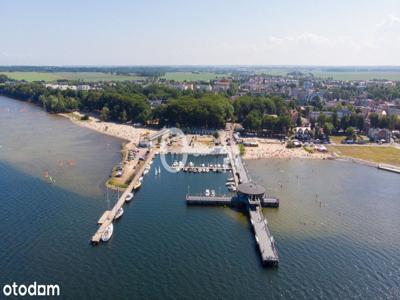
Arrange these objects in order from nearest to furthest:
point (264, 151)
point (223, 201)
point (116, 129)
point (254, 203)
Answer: point (254, 203) < point (223, 201) < point (264, 151) < point (116, 129)

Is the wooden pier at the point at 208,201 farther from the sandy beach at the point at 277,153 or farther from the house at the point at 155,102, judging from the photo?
the house at the point at 155,102

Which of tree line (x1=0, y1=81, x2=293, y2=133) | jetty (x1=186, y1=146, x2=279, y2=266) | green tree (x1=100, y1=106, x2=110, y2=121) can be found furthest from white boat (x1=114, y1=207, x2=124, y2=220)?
green tree (x1=100, y1=106, x2=110, y2=121)

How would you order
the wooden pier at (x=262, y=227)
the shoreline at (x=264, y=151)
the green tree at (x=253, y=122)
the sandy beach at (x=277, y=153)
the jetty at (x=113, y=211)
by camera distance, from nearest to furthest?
the wooden pier at (x=262, y=227) < the jetty at (x=113, y=211) < the shoreline at (x=264, y=151) < the sandy beach at (x=277, y=153) < the green tree at (x=253, y=122)

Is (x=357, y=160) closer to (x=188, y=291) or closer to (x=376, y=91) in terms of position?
(x=188, y=291)

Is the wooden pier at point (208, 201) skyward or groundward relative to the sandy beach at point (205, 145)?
groundward

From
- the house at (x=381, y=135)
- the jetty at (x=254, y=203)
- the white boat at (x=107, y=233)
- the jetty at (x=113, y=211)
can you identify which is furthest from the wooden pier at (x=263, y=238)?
the house at (x=381, y=135)

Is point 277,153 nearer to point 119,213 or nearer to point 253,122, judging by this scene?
point 253,122

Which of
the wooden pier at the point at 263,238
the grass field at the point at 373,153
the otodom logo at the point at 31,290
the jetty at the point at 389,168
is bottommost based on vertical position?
the otodom logo at the point at 31,290

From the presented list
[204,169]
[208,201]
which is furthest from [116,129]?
[208,201]
